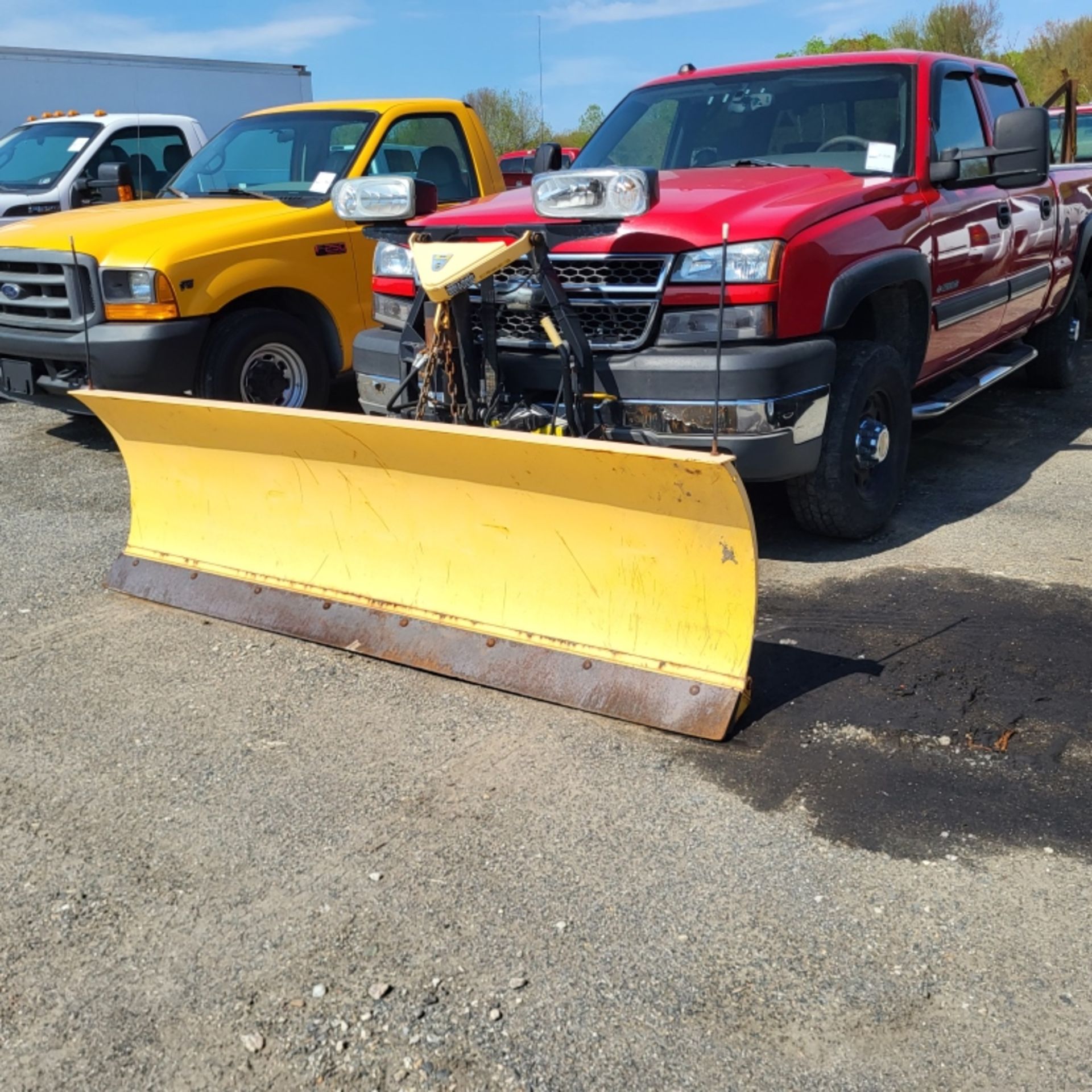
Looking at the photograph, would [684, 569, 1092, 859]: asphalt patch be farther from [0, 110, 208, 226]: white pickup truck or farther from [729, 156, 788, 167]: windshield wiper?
[0, 110, 208, 226]: white pickup truck

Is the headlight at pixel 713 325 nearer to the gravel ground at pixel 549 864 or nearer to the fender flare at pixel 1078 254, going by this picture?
the gravel ground at pixel 549 864

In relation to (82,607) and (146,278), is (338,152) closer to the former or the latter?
(146,278)

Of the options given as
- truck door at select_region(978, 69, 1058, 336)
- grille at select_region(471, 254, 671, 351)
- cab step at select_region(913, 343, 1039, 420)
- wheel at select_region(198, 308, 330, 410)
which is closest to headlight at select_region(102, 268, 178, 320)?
wheel at select_region(198, 308, 330, 410)

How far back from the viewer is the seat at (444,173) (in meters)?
7.75

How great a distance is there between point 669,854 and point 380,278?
3.31 m

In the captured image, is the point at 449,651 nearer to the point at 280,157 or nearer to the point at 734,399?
the point at 734,399

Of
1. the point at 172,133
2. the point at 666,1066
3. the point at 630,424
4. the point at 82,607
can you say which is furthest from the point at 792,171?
the point at 172,133

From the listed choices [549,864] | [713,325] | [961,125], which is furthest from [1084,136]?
[549,864]

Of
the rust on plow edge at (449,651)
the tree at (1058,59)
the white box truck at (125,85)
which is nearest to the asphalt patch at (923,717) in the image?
the rust on plow edge at (449,651)

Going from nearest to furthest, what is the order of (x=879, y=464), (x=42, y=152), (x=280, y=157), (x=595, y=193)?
(x=595, y=193) < (x=879, y=464) < (x=280, y=157) < (x=42, y=152)

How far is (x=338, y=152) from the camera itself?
745cm

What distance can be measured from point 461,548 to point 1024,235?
4332 mm

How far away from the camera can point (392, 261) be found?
5438mm

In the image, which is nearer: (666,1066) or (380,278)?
(666,1066)
